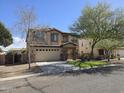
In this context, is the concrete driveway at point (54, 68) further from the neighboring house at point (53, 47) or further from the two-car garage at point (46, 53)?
the neighboring house at point (53, 47)

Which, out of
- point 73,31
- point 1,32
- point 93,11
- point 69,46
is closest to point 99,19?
point 93,11

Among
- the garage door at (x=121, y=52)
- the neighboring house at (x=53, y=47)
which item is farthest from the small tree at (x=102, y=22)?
the garage door at (x=121, y=52)

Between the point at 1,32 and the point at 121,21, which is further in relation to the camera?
the point at 1,32

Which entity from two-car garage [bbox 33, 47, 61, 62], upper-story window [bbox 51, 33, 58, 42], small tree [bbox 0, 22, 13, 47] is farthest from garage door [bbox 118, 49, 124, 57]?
small tree [bbox 0, 22, 13, 47]

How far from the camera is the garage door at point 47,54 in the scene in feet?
110

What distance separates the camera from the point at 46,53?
3422 centimetres

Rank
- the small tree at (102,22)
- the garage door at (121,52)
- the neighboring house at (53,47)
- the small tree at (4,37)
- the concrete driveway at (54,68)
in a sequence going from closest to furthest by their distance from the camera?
the concrete driveway at (54,68)
the small tree at (102,22)
the neighboring house at (53,47)
the small tree at (4,37)
the garage door at (121,52)

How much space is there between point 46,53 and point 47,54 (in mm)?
258

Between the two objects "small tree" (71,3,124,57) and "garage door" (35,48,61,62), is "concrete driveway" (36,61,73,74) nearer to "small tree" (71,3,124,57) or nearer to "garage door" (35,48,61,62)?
"small tree" (71,3,124,57)

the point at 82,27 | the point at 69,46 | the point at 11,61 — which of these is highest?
the point at 82,27

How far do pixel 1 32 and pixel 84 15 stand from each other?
72.1 ft

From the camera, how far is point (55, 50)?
115 feet

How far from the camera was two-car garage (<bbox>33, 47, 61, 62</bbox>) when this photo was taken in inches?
1315

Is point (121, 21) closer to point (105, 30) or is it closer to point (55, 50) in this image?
point (105, 30)
